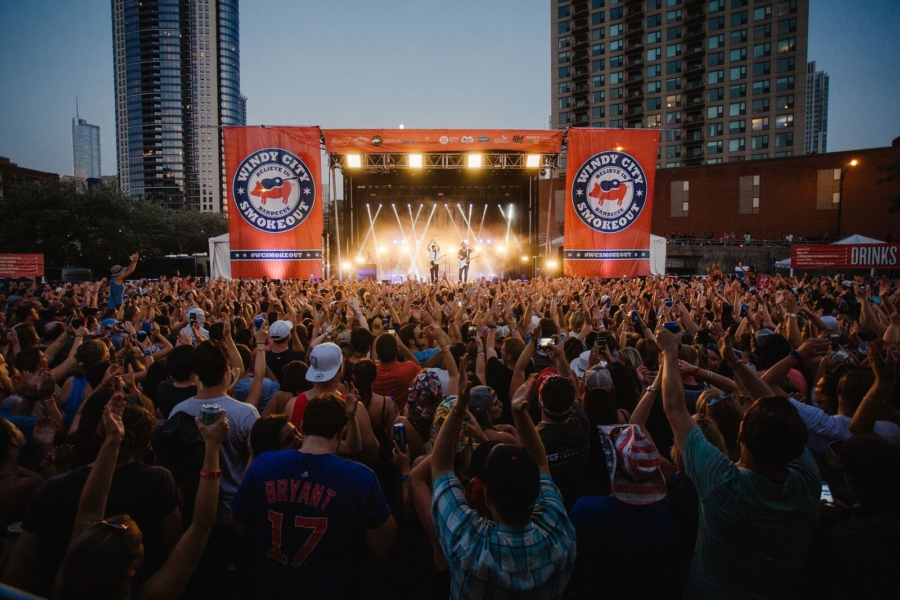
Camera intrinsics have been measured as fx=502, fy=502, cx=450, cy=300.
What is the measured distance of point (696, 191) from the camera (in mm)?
43500

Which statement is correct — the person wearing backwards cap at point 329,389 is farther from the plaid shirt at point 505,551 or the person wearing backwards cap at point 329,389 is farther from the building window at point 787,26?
the building window at point 787,26

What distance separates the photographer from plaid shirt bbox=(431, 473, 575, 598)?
154 cm

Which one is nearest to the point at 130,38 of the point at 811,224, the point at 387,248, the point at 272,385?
the point at 387,248

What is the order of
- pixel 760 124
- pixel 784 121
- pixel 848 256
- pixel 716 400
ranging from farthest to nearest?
pixel 760 124
pixel 784 121
pixel 848 256
pixel 716 400

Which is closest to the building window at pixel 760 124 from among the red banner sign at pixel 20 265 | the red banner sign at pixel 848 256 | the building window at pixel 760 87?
the building window at pixel 760 87

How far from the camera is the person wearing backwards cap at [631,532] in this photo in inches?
75.2

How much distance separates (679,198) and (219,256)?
3868cm

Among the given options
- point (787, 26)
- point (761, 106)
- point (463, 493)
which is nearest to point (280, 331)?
point (463, 493)

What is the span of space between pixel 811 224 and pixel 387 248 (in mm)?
35106

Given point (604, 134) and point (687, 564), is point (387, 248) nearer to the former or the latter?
point (604, 134)

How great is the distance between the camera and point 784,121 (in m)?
57.9

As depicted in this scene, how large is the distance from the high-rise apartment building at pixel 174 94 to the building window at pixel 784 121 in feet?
367

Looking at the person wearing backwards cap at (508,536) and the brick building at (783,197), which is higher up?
the brick building at (783,197)

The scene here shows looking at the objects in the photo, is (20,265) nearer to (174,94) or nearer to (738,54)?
(738,54)
